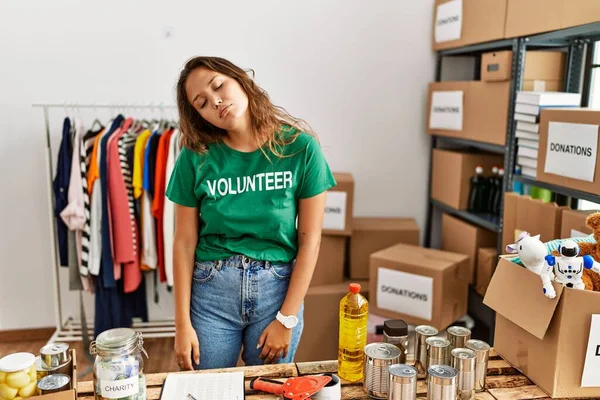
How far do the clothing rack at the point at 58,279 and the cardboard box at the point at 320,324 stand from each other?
0.79 meters

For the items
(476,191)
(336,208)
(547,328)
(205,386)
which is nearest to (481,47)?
(476,191)

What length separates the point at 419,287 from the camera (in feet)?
8.63

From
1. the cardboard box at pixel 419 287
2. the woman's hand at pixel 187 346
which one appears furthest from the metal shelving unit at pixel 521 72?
the woman's hand at pixel 187 346

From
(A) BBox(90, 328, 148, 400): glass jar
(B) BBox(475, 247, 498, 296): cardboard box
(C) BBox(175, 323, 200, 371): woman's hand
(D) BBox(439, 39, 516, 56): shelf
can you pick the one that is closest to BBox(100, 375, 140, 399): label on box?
(A) BBox(90, 328, 148, 400): glass jar

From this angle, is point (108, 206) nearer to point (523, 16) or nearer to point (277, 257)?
point (277, 257)

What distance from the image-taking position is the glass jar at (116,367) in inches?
41.9

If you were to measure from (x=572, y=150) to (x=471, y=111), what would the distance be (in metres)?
0.97

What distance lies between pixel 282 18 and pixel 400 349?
228 cm

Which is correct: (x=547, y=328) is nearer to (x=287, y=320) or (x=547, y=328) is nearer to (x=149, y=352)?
(x=287, y=320)

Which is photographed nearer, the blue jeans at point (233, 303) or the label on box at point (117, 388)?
the label on box at point (117, 388)

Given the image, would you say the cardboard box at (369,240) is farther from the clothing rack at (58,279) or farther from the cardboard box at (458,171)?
the clothing rack at (58,279)

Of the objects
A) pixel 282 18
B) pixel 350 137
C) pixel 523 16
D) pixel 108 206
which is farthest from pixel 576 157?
pixel 108 206

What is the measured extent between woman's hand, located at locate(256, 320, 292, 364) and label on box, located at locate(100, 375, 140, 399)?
1.65 ft

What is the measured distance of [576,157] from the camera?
1.84 m
